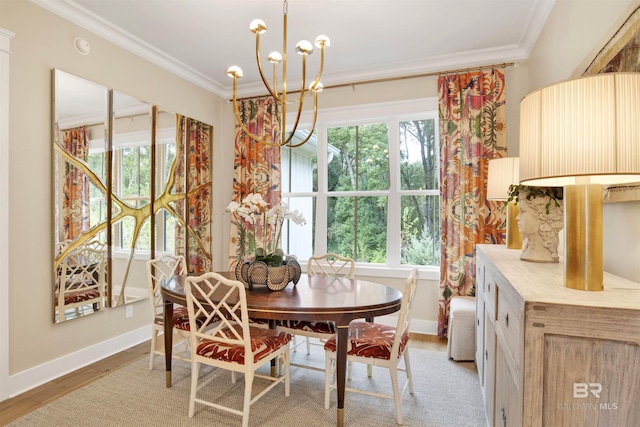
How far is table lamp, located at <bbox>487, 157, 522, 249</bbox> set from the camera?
2.27 meters

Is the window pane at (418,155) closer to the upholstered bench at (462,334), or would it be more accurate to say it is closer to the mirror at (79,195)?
the upholstered bench at (462,334)

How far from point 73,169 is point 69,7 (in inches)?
48.4

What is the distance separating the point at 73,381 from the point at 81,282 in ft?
2.44

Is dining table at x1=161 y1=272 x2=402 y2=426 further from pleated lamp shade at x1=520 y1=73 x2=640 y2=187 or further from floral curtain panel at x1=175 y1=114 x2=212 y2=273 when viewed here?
floral curtain panel at x1=175 y1=114 x2=212 y2=273

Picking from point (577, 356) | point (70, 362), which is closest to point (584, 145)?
point (577, 356)

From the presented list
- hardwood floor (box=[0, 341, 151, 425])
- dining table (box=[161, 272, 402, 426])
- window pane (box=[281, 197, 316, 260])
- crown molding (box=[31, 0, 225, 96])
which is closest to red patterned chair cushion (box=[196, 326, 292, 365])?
dining table (box=[161, 272, 402, 426])

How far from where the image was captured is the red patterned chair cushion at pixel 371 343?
211cm

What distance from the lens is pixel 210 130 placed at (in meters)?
4.41

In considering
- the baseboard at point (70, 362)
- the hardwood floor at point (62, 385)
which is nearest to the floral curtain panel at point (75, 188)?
the baseboard at point (70, 362)

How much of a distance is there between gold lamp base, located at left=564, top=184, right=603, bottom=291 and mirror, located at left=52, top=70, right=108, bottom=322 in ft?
10.5

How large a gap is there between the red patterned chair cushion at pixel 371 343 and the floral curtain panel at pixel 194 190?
238cm

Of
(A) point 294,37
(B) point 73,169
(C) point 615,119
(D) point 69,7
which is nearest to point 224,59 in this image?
(A) point 294,37

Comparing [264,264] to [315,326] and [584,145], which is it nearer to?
[315,326]

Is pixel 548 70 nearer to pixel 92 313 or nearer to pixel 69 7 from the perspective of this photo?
pixel 69 7
